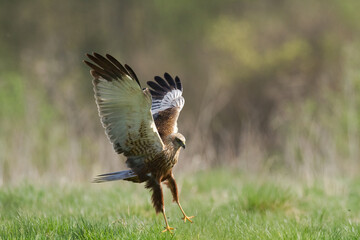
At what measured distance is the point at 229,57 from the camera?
2330cm

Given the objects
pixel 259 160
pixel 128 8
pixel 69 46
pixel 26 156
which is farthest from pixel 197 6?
pixel 26 156

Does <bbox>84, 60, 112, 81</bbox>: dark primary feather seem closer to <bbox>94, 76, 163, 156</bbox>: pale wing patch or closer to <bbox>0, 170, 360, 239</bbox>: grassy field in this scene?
<bbox>94, 76, 163, 156</bbox>: pale wing patch

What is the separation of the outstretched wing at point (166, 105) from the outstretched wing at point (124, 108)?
0.35 meters

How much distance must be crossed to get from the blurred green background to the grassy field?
324 centimetres

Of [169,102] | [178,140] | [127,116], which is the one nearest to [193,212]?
[178,140]

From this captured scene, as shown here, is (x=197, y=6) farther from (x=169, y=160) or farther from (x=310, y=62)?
(x=169, y=160)

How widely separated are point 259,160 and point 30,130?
4.67 meters

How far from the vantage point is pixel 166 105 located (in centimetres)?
664

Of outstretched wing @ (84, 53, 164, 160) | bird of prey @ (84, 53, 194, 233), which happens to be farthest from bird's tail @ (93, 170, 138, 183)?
outstretched wing @ (84, 53, 164, 160)

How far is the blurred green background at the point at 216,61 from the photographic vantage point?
1341 cm

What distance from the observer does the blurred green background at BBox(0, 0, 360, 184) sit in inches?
528

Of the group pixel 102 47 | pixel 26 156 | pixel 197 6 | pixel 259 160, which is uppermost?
pixel 197 6

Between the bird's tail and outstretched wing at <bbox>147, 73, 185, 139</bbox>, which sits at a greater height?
outstretched wing at <bbox>147, 73, 185, 139</bbox>

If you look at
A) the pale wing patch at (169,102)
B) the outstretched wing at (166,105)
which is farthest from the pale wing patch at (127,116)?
the pale wing patch at (169,102)
